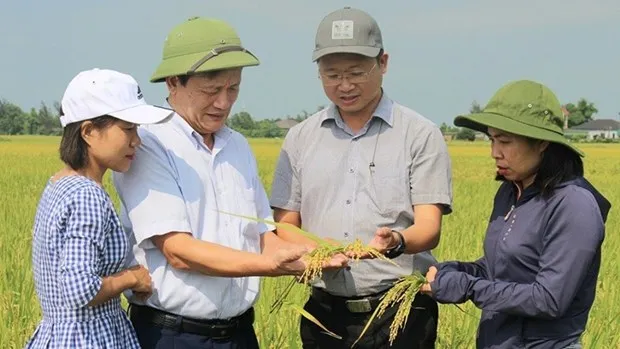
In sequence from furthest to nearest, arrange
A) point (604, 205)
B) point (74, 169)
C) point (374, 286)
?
point (374, 286)
point (604, 205)
point (74, 169)

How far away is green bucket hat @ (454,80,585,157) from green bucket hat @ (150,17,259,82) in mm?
823

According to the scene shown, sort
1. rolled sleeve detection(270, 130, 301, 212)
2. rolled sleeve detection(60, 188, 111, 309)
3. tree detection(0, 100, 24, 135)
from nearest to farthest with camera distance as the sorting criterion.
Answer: rolled sleeve detection(60, 188, 111, 309)
rolled sleeve detection(270, 130, 301, 212)
tree detection(0, 100, 24, 135)

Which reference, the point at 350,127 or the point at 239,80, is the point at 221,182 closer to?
the point at 239,80

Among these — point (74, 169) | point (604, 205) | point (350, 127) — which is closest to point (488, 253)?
point (604, 205)

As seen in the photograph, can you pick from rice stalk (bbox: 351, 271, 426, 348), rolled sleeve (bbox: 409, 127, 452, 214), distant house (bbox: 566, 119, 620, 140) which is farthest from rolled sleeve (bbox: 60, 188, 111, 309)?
distant house (bbox: 566, 119, 620, 140)

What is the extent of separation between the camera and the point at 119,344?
2.43 m

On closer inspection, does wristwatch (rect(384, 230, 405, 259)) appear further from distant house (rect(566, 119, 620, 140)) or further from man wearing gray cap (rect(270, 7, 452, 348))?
distant house (rect(566, 119, 620, 140))

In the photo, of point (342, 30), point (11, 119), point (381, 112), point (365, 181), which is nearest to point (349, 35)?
point (342, 30)

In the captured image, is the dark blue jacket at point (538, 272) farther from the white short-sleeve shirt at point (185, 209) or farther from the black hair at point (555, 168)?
the white short-sleeve shirt at point (185, 209)

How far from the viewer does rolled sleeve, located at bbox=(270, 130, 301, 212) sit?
3.22 metres

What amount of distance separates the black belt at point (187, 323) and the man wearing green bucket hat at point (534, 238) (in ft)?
2.29

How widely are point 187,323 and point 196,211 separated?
36 centimetres

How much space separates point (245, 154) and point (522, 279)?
3.38ft

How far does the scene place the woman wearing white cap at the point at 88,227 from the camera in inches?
88.5
